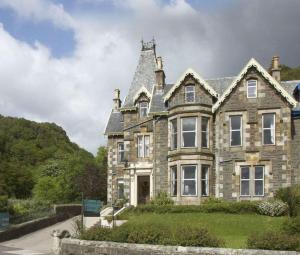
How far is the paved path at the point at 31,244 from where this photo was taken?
86.8ft

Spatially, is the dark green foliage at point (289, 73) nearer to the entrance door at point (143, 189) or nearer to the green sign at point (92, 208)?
the entrance door at point (143, 189)

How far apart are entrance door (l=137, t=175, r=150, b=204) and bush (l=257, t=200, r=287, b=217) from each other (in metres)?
10.3

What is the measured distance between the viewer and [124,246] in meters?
19.8

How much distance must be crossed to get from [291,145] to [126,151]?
12.1 metres

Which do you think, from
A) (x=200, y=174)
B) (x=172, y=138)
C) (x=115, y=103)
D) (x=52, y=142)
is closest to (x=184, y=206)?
(x=200, y=174)

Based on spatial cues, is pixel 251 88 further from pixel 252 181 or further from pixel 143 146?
pixel 143 146

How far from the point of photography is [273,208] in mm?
29062

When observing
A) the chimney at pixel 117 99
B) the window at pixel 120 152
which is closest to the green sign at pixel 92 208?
the window at pixel 120 152

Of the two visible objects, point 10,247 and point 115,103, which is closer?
point 10,247

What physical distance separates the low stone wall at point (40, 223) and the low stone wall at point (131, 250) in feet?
35.3

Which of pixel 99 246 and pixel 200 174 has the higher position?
pixel 200 174

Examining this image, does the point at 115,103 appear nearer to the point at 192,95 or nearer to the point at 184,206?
the point at 192,95

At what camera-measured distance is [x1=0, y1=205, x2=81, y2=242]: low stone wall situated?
1287 inches

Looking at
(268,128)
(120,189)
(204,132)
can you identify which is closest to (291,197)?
(268,128)
